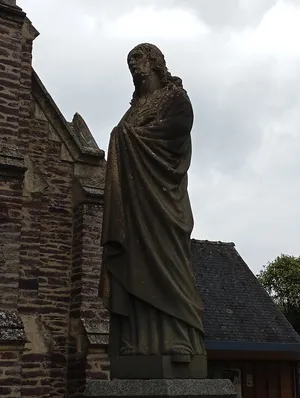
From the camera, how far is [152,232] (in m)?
4.27

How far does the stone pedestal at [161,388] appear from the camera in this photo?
12.4 feet

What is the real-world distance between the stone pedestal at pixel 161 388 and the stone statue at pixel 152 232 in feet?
0.65

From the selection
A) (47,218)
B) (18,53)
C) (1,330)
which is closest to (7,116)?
(18,53)

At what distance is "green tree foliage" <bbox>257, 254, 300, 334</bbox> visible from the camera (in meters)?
43.3

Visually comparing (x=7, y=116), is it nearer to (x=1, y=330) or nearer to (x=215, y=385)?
(x=1, y=330)

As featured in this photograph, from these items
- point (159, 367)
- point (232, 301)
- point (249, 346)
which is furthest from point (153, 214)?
point (232, 301)

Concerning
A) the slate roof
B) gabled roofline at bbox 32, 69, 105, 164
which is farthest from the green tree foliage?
gabled roofline at bbox 32, 69, 105, 164

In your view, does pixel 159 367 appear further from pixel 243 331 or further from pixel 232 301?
pixel 232 301

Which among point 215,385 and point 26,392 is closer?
point 215,385

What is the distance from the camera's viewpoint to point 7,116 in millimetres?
10703

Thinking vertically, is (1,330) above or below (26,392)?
above

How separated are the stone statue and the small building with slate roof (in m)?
12.9

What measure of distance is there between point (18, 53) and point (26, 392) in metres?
5.60

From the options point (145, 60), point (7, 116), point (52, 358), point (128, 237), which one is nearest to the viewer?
point (128, 237)
